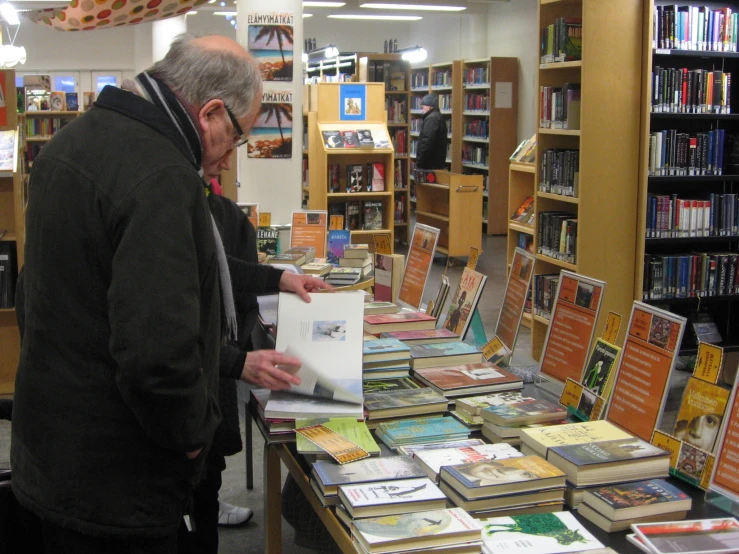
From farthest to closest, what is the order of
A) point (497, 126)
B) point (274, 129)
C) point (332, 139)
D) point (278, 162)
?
point (497, 126) < point (332, 139) < point (278, 162) < point (274, 129)

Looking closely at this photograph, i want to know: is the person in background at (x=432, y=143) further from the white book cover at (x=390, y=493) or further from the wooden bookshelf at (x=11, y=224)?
the white book cover at (x=390, y=493)

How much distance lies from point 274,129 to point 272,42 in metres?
0.59

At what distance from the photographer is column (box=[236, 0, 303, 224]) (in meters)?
5.68

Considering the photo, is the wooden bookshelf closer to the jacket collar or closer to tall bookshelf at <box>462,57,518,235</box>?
the jacket collar

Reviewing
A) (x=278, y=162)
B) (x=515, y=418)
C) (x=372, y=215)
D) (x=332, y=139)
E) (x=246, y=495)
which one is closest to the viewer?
(x=515, y=418)

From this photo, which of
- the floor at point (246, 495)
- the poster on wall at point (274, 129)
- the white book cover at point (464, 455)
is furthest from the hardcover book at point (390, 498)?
the poster on wall at point (274, 129)

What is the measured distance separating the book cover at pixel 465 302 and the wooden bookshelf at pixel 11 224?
2.82m

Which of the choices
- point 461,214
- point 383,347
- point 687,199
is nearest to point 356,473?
point 383,347

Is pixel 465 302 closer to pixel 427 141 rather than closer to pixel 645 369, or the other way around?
pixel 645 369

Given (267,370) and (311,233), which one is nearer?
(267,370)

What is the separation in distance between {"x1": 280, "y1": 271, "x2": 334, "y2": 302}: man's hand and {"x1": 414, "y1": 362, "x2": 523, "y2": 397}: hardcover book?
390 mm

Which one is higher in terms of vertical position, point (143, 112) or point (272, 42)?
point (272, 42)

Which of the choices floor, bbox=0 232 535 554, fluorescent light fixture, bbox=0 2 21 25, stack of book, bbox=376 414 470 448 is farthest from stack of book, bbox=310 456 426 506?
fluorescent light fixture, bbox=0 2 21 25

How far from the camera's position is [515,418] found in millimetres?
1993
